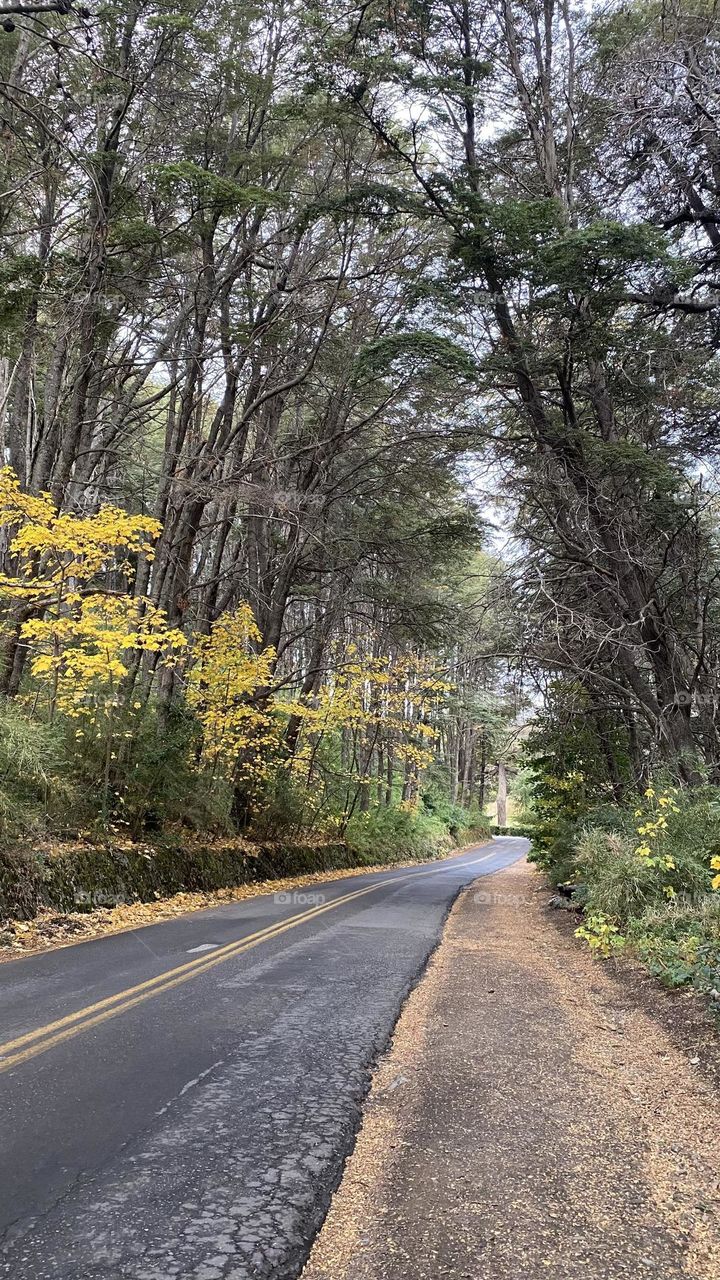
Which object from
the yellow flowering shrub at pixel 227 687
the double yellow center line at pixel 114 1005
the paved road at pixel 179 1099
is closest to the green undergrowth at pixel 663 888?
the paved road at pixel 179 1099

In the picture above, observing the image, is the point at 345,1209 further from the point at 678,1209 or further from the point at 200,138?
the point at 200,138

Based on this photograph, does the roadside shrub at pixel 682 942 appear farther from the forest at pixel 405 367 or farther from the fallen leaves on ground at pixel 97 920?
the fallen leaves on ground at pixel 97 920

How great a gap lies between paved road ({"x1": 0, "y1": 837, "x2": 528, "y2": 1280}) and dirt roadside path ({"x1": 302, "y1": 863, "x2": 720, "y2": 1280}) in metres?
0.25

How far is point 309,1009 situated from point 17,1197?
3.35m

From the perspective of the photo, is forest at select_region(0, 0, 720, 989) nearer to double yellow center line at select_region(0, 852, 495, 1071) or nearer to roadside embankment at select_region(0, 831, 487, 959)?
roadside embankment at select_region(0, 831, 487, 959)

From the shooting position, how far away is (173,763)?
1380cm

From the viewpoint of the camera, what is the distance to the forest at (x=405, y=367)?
985 cm

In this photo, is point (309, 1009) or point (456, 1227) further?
point (309, 1009)

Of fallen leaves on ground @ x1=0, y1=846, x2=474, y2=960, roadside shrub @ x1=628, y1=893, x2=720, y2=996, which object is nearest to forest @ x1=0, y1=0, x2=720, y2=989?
roadside shrub @ x1=628, y1=893, x2=720, y2=996

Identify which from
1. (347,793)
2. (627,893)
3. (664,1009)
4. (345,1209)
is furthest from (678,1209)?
(347,793)

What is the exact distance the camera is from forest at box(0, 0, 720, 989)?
388 inches

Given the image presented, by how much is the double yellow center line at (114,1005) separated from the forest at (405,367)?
323 cm

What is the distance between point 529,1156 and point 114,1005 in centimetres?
366

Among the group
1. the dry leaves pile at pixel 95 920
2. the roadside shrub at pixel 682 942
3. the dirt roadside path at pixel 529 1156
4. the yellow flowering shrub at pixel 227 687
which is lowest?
the dry leaves pile at pixel 95 920
